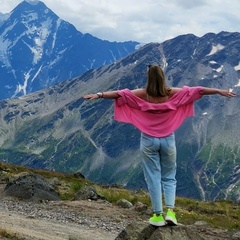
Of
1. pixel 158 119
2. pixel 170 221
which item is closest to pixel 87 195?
pixel 170 221

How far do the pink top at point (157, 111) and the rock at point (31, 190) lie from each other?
13679mm

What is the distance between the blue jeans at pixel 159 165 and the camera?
1105 centimetres

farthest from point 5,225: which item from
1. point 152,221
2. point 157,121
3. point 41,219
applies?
point 157,121

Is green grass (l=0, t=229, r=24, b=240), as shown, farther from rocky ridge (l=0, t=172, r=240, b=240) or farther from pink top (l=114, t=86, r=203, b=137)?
pink top (l=114, t=86, r=203, b=137)

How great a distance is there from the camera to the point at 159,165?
11312 mm

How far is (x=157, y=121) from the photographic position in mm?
11094

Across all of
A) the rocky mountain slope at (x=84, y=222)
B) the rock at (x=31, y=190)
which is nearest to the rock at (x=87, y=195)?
the rocky mountain slope at (x=84, y=222)

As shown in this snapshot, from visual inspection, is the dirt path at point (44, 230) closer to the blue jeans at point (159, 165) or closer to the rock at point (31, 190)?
the blue jeans at point (159, 165)

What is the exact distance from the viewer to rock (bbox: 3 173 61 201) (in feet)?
78.6

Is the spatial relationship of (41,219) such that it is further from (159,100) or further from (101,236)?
(159,100)

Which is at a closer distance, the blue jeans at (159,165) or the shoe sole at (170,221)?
the blue jeans at (159,165)

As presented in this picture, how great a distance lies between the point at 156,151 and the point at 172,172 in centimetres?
75

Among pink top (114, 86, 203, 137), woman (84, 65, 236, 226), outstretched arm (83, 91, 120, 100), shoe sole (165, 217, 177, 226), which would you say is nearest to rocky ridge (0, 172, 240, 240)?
shoe sole (165, 217, 177, 226)

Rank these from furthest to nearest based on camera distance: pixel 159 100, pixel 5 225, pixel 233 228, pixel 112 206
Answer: pixel 112 206 → pixel 233 228 → pixel 5 225 → pixel 159 100
